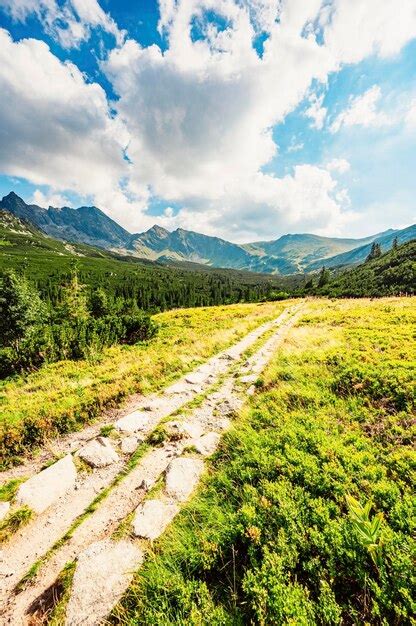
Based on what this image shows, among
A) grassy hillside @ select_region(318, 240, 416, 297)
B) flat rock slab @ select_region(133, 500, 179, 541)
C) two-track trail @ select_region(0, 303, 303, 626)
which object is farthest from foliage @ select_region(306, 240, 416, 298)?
flat rock slab @ select_region(133, 500, 179, 541)

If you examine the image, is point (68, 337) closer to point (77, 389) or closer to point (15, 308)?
point (77, 389)

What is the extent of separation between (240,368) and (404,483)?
9.30 metres

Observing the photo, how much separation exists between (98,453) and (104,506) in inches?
72.9

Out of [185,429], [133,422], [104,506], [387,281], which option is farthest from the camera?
[387,281]

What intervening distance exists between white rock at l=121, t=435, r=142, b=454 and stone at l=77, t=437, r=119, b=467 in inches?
11.2

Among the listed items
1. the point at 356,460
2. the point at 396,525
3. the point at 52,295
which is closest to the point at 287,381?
the point at 356,460

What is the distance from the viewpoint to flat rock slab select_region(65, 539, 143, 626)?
154 inches

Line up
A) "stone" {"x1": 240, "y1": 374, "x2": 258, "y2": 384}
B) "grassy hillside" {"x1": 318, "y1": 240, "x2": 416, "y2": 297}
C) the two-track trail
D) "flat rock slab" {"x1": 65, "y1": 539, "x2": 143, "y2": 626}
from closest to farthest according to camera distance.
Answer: "flat rock slab" {"x1": 65, "y1": 539, "x2": 143, "y2": 626} < the two-track trail < "stone" {"x1": 240, "y1": 374, "x2": 258, "y2": 384} < "grassy hillside" {"x1": 318, "y1": 240, "x2": 416, "y2": 297}

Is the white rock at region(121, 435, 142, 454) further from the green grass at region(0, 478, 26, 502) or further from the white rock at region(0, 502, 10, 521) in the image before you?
the white rock at region(0, 502, 10, 521)

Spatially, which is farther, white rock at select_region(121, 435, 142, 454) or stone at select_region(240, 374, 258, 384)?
stone at select_region(240, 374, 258, 384)

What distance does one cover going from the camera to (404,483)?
206 inches

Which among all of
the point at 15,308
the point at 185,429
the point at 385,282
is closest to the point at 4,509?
the point at 185,429

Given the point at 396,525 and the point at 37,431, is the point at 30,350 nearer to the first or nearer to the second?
the point at 37,431

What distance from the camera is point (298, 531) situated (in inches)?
181
